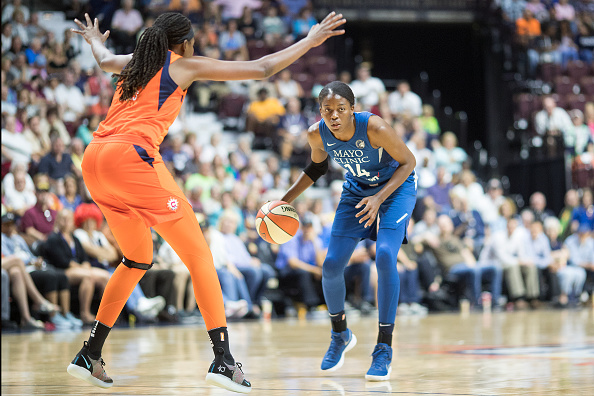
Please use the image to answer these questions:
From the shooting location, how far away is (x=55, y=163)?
10.0m

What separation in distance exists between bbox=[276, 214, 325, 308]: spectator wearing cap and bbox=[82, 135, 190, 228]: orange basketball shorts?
7039 millimetres

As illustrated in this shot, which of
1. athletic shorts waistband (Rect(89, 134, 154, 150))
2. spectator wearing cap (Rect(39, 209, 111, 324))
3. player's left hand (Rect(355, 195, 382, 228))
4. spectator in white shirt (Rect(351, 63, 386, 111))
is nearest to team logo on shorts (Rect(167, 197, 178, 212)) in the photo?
athletic shorts waistband (Rect(89, 134, 154, 150))

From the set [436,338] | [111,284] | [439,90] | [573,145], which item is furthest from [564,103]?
[111,284]

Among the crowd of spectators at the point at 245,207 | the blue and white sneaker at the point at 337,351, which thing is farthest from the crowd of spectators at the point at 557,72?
the blue and white sneaker at the point at 337,351

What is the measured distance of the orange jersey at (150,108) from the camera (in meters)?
3.66

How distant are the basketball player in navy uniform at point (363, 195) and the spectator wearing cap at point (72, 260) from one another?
4625 mm

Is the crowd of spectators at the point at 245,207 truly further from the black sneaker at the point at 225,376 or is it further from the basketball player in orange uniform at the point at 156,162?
the black sneaker at the point at 225,376

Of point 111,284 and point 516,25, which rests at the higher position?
point 516,25

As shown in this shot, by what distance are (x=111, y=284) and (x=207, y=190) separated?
7.36 m

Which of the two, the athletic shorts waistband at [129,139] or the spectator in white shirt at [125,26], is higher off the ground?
the spectator in white shirt at [125,26]

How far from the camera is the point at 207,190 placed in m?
11.2

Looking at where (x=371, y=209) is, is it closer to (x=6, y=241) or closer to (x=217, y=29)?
(x=6, y=241)

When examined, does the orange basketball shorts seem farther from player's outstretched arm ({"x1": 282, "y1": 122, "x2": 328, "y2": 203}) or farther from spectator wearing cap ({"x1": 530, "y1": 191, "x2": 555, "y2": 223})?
spectator wearing cap ({"x1": 530, "y1": 191, "x2": 555, "y2": 223})

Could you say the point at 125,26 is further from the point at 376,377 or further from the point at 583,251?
the point at 376,377
